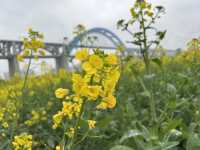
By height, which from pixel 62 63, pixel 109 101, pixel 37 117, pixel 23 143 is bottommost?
pixel 62 63

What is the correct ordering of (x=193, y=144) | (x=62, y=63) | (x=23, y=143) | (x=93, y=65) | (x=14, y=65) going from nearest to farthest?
(x=93, y=65) → (x=193, y=144) → (x=23, y=143) → (x=14, y=65) → (x=62, y=63)

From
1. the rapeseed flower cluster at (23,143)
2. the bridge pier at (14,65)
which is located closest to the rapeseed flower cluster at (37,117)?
the bridge pier at (14,65)

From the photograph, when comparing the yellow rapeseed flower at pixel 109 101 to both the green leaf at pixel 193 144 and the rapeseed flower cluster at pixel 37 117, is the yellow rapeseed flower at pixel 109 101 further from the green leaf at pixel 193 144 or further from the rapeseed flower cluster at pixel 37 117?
the rapeseed flower cluster at pixel 37 117

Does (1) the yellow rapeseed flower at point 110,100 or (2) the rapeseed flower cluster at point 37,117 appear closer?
(1) the yellow rapeseed flower at point 110,100

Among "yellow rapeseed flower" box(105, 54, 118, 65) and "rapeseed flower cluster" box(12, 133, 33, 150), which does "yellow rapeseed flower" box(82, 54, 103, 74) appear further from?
"rapeseed flower cluster" box(12, 133, 33, 150)

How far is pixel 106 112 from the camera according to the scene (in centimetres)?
293

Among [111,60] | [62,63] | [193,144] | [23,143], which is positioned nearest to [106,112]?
[23,143]

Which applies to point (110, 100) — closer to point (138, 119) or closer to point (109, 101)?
point (109, 101)

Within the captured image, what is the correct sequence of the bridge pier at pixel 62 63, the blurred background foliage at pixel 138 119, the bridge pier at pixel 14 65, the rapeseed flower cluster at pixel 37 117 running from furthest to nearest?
the bridge pier at pixel 62 63 → the bridge pier at pixel 14 65 → the rapeseed flower cluster at pixel 37 117 → the blurred background foliage at pixel 138 119

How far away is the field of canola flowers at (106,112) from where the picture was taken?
0.99m

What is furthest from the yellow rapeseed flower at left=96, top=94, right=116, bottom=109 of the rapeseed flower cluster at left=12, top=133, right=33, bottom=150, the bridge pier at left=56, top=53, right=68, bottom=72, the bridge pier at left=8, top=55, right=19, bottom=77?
the bridge pier at left=56, top=53, right=68, bottom=72

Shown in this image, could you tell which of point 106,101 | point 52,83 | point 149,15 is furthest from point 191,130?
point 52,83

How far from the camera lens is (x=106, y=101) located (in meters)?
0.99

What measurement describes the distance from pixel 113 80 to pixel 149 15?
1474 millimetres
